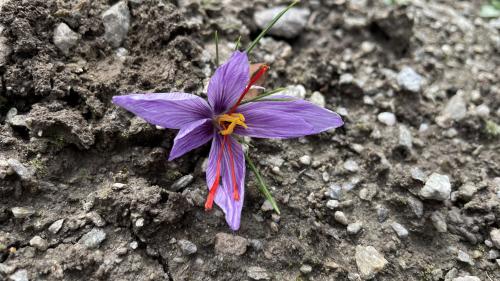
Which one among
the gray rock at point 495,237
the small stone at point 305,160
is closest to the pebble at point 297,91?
the small stone at point 305,160

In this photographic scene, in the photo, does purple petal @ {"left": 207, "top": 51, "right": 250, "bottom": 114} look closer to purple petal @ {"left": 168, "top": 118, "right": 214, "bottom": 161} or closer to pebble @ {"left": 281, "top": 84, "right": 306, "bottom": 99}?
purple petal @ {"left": 168, "top": 118, "right": 214, "bottom": 161}

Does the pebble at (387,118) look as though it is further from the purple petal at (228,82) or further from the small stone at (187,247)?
the small stone at (187,247)

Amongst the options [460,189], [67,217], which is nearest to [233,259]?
[67,217]

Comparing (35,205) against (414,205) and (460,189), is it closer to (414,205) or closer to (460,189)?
(414,205)

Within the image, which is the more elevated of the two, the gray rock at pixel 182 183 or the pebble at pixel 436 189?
the gray rock at pixel 182 183

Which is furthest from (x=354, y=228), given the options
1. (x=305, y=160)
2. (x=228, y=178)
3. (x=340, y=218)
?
(x=228, y=178)

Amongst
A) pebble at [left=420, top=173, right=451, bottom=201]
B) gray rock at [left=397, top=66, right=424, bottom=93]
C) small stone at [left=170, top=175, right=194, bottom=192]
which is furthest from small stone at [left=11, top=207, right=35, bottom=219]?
gray rock at [left=397, top=66, right=424, bottom=93]
